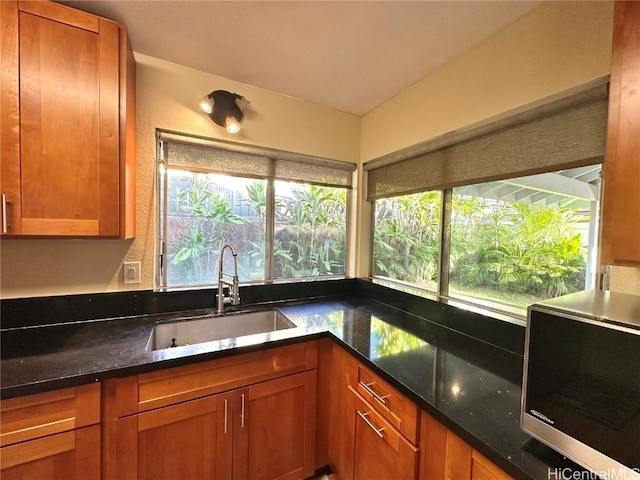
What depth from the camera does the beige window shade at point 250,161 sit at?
64.6 inches

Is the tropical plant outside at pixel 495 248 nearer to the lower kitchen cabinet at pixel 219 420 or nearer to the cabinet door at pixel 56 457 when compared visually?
the lower kitchen cabinet at pixel 219 420

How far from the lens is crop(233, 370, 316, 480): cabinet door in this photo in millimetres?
1267

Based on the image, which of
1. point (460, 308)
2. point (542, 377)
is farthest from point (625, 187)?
point (460, 308)

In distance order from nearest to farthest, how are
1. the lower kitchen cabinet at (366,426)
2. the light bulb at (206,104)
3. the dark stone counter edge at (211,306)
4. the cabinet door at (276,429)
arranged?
the dark stone counter edge at (211,306) → the lower kitchen cabinet at (366,426) → the cabinet door at (276,429) → the light bulb at (206,104)

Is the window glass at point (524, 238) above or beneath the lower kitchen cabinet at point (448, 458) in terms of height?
above

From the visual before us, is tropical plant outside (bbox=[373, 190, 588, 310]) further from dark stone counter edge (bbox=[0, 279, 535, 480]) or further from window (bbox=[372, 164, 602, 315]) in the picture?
dark stone counter edge (bbox=[0, 279, 535, 480])

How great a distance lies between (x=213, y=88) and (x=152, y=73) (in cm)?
32

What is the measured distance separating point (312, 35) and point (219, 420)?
1.84 metres

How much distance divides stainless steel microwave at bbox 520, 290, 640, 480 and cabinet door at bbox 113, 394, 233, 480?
3.79 feet

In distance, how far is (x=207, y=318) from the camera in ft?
5.28

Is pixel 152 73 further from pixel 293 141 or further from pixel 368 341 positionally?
pixel 368 341

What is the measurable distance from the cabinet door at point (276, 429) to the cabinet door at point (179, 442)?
0.21 ft

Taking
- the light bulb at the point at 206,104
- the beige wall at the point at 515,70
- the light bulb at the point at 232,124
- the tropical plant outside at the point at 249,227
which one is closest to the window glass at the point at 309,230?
the tropical plant outside at the point at 249,227

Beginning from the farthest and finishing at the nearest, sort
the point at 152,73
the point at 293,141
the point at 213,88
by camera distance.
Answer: the point at 293,141 < the point at 213,88 < the point at 152,73
